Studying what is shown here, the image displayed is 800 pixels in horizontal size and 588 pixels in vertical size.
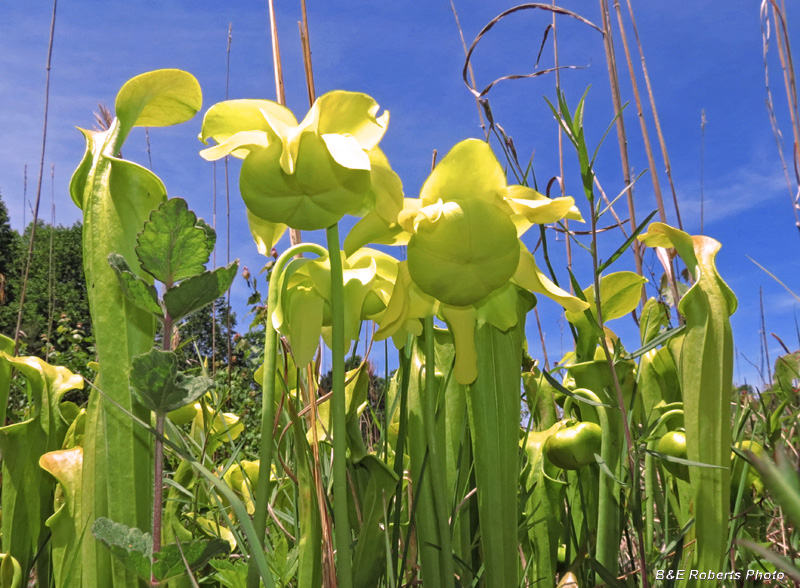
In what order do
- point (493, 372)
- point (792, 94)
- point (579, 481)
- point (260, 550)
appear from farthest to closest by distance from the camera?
1. point (792, 94)
2. point (579, 481)
3. point (493, 372)
4. point (260, 550)

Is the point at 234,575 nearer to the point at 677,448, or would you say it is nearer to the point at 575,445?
the point at 575,445

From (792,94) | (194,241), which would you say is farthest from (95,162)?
(792,94)

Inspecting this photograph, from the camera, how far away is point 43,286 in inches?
542

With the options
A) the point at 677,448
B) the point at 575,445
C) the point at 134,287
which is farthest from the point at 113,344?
the point at 677,448

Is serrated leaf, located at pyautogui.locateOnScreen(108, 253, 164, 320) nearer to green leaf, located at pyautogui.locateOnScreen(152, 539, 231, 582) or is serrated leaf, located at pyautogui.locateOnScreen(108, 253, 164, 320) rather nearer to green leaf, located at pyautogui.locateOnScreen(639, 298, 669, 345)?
green leaf, located at pyautogui.locateOnScreen(152, 539, 231, 582)

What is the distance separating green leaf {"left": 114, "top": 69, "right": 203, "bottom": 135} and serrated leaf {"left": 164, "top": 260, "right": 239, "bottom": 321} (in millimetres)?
188

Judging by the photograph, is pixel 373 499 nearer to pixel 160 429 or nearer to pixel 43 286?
pixel 160 429

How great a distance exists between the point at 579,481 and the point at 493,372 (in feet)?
1.26

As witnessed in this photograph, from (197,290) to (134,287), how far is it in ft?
0.15

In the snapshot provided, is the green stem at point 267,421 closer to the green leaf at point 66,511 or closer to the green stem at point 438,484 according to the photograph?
the green stem at point 438,484

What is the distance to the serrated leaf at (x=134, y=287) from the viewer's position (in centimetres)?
41

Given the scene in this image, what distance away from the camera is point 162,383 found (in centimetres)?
40

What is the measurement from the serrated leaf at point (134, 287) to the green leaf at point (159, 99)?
0.16 m

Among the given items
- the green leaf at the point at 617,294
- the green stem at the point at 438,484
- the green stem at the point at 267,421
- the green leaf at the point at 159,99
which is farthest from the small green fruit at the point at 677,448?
the green leaf at the point at 159,99
